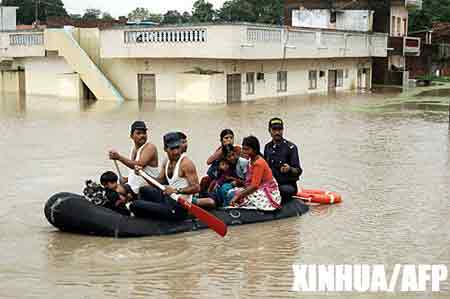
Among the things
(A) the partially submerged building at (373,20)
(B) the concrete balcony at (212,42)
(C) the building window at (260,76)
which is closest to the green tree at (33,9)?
(A) the partially submerged building at (373,20)

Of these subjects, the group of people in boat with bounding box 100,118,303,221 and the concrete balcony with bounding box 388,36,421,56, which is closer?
the group of people in boat with bounding box 100,118,303,221

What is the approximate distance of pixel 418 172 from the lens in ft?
42.3

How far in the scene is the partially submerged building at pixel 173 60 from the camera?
27.4 m

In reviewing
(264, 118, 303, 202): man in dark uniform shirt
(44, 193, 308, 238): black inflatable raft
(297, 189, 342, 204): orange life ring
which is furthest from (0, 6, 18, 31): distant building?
(44, 193, 308, 238): black inflatable raft

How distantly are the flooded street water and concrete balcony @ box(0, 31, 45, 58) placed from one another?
491 inches

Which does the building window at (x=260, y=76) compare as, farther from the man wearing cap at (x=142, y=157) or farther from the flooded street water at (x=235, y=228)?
the man wearing cap at (x=142, y=157)

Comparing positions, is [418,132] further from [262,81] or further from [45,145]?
[262,81]

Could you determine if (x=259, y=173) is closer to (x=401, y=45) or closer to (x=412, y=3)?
(x=401, y=45)

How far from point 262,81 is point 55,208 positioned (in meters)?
23.3

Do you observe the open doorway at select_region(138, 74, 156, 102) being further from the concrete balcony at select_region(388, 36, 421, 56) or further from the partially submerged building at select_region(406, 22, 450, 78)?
the partially submerged building at select_region(406, 22, 450, 78)

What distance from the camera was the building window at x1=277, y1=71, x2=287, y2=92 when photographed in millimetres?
32500

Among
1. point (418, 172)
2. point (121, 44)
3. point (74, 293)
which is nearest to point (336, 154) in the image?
point (418, 172)

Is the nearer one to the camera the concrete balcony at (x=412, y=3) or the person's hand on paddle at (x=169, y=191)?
the person's hand on paddle at (x=169, y=191)

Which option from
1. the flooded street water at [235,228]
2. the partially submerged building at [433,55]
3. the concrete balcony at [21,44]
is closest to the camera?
the flooded street water at [235,228]
